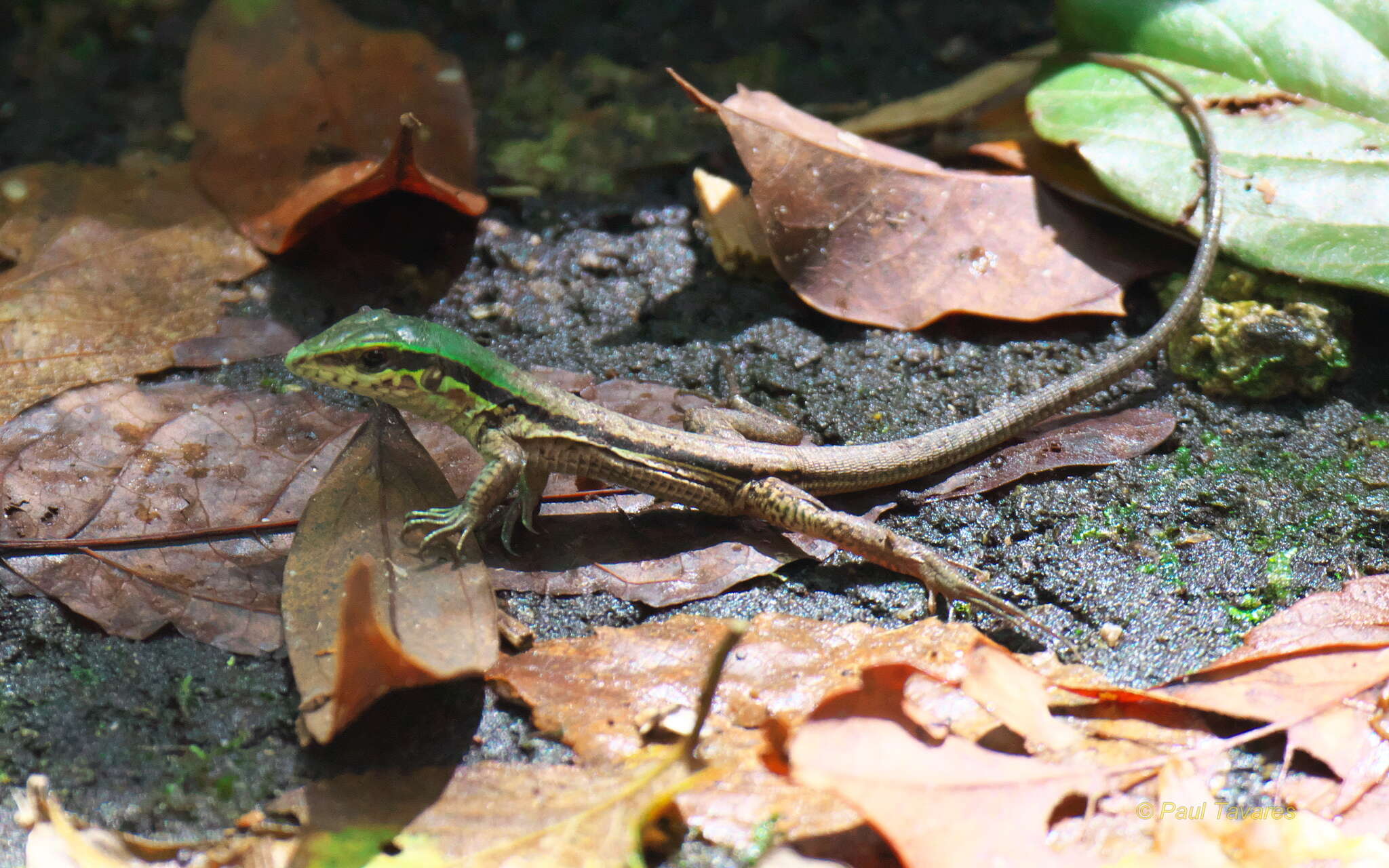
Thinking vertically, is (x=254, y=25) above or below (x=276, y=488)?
above

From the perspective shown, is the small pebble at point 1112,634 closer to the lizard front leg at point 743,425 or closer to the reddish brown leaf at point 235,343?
the lizard front leg at point 743,425

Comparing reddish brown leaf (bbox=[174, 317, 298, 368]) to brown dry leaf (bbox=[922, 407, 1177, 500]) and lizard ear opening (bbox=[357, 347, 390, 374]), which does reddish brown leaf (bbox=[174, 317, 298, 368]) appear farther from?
Answer: brown dry leaf (bbox=[922, 407, 1177, 500])

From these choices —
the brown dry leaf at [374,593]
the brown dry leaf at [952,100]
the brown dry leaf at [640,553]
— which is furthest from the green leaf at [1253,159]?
the brown dry leaf at [374,593]

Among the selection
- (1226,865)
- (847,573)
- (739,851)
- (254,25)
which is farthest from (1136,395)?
(254,25)

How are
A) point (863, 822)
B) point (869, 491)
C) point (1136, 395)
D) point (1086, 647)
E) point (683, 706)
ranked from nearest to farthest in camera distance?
point (863, 822)
point (683, 706)
point (1086, 647)
point (869, 491)
point (1136, 395)

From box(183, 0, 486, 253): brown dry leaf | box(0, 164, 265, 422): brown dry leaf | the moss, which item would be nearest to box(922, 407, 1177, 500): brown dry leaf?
the moss

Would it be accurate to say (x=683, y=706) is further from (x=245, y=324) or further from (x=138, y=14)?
(x=138, y=14)

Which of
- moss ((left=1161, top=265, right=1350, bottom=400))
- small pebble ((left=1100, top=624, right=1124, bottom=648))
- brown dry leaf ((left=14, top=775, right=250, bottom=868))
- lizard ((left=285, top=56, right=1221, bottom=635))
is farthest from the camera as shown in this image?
moss ((left=1161, top=265, right=1350, bottom=400))
